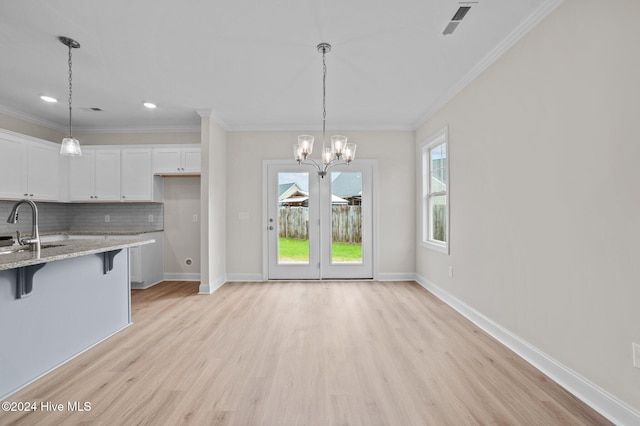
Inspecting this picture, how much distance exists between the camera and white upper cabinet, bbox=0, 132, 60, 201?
399 centimetres

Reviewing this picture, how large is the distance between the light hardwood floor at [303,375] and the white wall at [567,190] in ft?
1.35

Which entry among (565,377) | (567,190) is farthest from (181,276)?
(567,190)

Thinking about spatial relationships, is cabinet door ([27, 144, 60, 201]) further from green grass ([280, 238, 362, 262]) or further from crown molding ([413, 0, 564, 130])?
crown molding ([413, 0, 564, 130])

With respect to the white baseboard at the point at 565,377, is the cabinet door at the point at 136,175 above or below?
above

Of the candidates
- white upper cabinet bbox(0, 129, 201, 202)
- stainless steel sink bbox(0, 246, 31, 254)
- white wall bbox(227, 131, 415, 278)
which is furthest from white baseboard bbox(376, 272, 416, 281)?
stainless steel sink bbox(0, 246, 31, 254)

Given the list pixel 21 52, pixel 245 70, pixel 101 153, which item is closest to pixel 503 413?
pixel 245 70

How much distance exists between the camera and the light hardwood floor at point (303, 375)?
1783mm

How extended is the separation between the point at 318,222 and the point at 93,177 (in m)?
3.70

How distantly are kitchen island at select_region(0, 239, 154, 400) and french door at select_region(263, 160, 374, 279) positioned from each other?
2462 millimetres

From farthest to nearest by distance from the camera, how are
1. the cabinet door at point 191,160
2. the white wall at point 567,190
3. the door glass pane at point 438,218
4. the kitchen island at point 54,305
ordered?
the cabinet door at point 191,160 → the door glass pane at point 438,218 → the kitchen island at point 54,305 → the white wall at point 567,190

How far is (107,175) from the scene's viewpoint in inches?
192

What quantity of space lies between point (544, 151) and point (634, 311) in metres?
1.17

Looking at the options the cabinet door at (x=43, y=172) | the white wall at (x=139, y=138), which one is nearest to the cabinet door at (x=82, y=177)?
the cabinet door at (x=43, y=172)

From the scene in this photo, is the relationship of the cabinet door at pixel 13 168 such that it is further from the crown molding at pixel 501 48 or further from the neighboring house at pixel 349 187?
the crown molding at pixel 501 48
